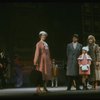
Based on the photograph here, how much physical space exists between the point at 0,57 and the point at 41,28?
3548mm

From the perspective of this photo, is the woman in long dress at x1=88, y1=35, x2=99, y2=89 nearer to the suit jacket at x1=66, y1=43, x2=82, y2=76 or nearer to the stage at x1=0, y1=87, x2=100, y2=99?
the suit jacket at x1=66, y1=43, x2=82, y2=76

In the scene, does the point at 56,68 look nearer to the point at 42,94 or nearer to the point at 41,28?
the point at 41,28

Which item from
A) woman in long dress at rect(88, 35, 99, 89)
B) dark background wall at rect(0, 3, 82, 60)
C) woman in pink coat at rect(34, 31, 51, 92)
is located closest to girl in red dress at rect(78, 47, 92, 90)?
woman in long dress at rect(88, 35, 99, 89)

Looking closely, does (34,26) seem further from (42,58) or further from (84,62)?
(42,58)

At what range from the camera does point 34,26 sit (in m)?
19.4

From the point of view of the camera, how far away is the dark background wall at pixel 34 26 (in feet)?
62.7

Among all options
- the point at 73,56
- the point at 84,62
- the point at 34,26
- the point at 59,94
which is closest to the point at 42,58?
the point at 59,94

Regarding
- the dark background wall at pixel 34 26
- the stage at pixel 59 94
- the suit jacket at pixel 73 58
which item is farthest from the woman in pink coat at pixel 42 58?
the dark background wall at pixel 34 26

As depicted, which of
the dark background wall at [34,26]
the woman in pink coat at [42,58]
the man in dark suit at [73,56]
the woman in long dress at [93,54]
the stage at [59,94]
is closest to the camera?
the stage at [59,94]

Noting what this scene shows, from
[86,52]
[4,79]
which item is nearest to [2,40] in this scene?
[4,79]

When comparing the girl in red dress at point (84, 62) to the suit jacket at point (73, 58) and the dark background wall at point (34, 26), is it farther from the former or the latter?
the dark background wall at point (34, 26)

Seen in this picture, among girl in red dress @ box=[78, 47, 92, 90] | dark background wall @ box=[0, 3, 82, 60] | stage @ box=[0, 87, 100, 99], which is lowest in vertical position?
stage @ box=[0, 87, 100, 99]

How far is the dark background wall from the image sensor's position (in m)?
19.1

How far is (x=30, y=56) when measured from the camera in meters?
19.3
